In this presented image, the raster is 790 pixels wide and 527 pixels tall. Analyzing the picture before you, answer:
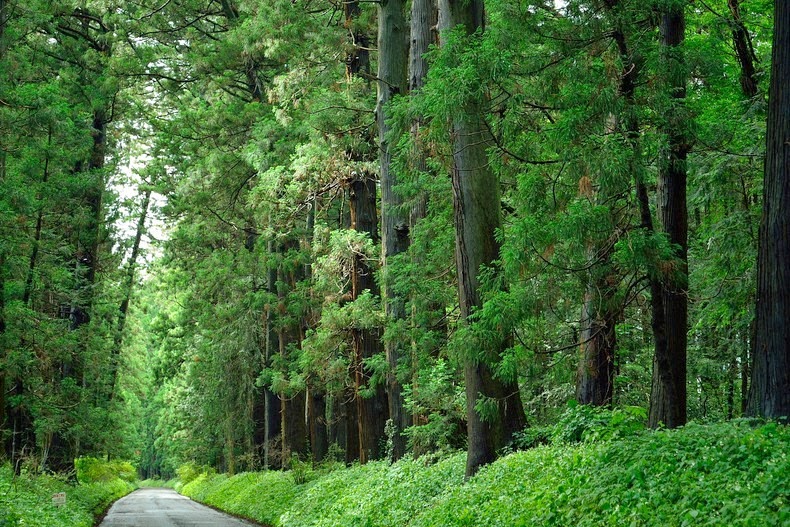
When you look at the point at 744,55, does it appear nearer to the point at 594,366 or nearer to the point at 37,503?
the point at 594,366

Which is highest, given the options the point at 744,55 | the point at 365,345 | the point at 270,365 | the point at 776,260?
the point at 744,55

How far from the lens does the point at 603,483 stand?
24.6 feet

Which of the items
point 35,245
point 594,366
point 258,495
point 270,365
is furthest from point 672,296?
point 270,365

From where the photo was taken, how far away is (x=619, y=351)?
51.1ft

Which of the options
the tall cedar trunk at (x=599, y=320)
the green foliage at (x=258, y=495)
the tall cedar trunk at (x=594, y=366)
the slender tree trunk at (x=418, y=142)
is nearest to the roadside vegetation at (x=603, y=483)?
the tall cedar trunk at (x=599, y=320)

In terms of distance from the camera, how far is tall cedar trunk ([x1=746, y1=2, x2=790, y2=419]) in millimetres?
7512

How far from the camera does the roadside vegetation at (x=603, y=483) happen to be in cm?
594

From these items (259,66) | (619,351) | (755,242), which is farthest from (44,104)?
(755,242)

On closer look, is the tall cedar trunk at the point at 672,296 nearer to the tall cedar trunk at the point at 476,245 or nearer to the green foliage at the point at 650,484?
the green foliage at the point at 650,484

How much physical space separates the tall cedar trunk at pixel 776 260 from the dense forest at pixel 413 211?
2 centimetres

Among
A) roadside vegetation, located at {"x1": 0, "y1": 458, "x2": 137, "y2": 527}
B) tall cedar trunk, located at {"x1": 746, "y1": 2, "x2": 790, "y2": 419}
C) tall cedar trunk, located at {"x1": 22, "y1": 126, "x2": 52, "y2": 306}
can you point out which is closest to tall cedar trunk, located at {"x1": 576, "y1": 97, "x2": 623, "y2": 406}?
tall cedar trunk, located at {"x1": 746, "y1": 2, "x2": 790, "y2": 419}

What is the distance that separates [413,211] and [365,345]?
4372 millimetres

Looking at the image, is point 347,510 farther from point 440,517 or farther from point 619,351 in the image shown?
point 619,351

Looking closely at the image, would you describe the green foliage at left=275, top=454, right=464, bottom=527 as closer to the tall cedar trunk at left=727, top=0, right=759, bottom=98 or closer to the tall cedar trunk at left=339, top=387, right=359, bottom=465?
the tall cedar trunk at left=339, top=387, right=359, bottom=465
